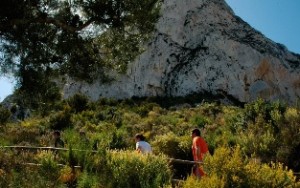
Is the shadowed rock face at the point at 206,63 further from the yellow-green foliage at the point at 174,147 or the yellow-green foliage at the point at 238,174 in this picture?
the yellow-green foliage at the point at 238,174

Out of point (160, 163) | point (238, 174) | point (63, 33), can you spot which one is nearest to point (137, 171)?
point (160, 163)

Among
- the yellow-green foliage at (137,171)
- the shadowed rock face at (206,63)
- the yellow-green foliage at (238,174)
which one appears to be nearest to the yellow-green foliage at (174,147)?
the yellow-green foliage at (137,171)

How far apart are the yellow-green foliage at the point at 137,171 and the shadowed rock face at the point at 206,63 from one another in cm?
4868

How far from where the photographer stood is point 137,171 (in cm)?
950

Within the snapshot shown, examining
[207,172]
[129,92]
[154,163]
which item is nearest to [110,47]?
[154,163]

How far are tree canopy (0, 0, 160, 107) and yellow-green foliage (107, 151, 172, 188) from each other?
3.11 metres

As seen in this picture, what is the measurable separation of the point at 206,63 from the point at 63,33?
51263 millimetres

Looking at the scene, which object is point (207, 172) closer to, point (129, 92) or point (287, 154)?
point (287, 154)

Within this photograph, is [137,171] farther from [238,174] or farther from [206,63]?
[206,63]

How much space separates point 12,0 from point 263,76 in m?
57.8

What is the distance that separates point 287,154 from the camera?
14820 millimetres

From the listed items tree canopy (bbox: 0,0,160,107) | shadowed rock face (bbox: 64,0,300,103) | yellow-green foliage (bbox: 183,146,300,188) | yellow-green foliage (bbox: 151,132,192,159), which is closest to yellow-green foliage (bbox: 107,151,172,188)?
yellow-green foliage (bbox: 183,146,300,188)

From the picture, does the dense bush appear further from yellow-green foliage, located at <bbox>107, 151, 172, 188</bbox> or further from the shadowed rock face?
the shadowed rock face

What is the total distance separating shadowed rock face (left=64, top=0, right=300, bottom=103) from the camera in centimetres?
6131
